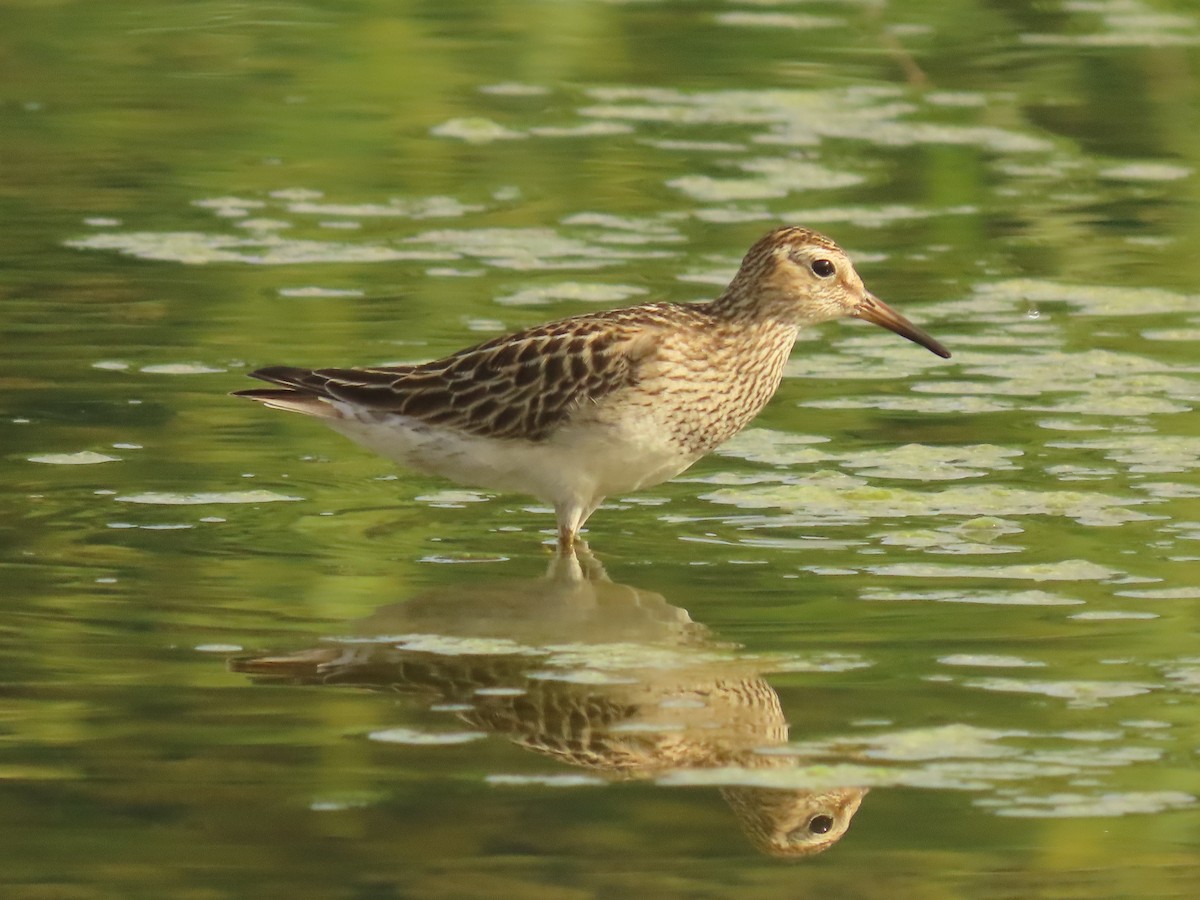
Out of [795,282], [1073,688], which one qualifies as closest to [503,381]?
[795,282]

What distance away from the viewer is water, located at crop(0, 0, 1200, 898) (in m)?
6.56

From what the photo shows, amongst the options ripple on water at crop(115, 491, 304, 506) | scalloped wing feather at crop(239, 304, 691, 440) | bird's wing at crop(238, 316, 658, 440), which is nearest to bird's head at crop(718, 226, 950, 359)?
scalloped wing feather at crop(239, 304, 691, 440)

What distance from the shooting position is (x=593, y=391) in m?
9.54

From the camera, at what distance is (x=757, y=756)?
7008 mm

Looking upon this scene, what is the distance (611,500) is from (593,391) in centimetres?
124

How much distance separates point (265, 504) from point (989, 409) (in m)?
3.43

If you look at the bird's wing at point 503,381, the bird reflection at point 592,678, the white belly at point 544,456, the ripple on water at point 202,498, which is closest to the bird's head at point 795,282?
the bird's wing at point 503,381

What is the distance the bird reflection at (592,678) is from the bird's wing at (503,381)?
82 centimetres

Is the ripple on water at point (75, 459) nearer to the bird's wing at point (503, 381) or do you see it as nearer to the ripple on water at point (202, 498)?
the ripple on water at point (202, 498)

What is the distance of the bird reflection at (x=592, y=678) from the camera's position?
6852 millimetres

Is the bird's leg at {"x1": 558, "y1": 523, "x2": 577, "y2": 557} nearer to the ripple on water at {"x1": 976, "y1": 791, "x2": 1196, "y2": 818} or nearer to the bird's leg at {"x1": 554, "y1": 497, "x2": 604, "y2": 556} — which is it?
the bird's leg at {"x1": 554, "y1": 497, "x2": 604, "y2": 556}

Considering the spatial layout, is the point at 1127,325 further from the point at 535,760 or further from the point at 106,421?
the point at 535,760

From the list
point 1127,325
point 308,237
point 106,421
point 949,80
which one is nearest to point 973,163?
point 949,80

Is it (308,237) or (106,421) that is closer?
(106,421)
